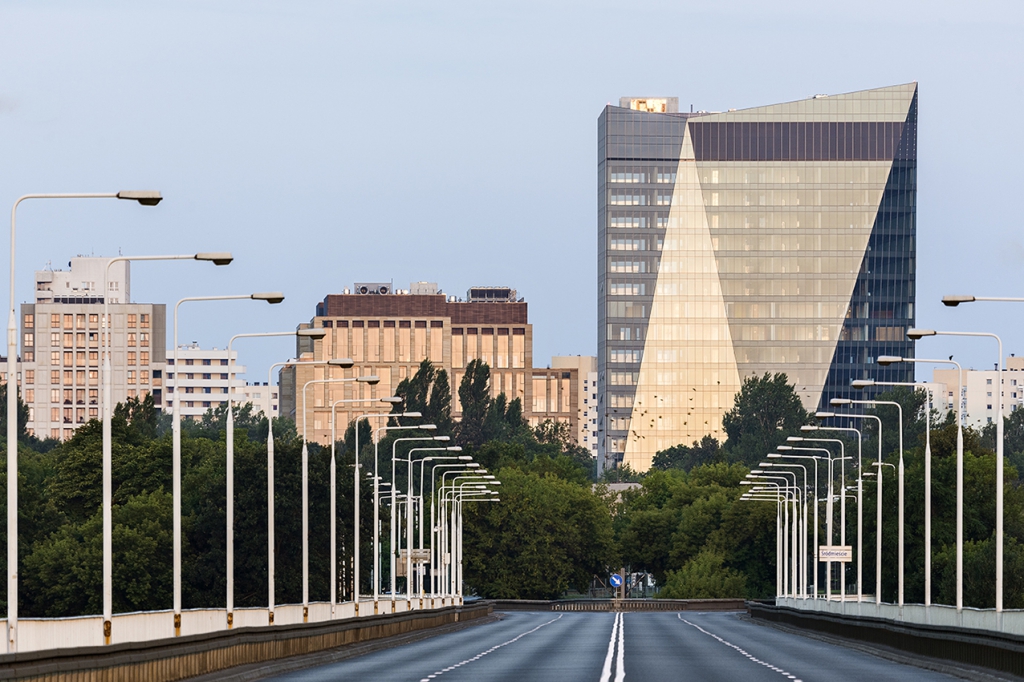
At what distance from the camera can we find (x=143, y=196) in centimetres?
3403

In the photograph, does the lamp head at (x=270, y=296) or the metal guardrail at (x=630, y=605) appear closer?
the lamp head at (x=270, y=296)

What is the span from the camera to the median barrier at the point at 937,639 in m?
38.9

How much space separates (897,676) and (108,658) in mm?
18486

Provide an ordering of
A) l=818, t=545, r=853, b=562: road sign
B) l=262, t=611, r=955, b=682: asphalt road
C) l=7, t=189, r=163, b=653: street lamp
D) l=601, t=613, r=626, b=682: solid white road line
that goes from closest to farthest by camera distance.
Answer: l=7, t=189, r=163, b=653: street lamp → l=601, t=613, r=626, b=682: solid white road line → l=262, t=611, r=955, b=682: asphalt road → l=818, t=545, r=853, b=562: road sign

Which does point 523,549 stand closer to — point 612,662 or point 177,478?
point 612,662

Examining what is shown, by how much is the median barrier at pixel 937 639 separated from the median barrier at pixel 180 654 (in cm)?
1518

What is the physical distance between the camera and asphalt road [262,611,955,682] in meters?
40.1

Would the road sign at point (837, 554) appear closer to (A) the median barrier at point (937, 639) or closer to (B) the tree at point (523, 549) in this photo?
(A) the median barrier at point (937, 639)

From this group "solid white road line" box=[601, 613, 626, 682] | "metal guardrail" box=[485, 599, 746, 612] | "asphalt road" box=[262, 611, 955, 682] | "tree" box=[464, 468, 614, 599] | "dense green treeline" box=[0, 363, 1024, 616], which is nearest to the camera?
"solid white road line" box=[601, 613, 626, 682]

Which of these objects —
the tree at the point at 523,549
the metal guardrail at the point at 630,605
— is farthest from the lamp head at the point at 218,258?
the tree at the point at 523,549

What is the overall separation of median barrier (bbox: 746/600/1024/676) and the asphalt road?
0.99 meters

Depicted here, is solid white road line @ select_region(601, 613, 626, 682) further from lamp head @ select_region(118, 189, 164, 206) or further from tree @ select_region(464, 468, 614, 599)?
tree @ select_region(464, 468, 614, 599)

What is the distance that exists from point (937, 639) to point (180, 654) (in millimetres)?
21354

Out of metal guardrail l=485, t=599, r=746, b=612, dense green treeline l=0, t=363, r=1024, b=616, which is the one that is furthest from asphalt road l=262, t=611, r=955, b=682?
metal guardrail l=485, t=599, r=746, b=612
